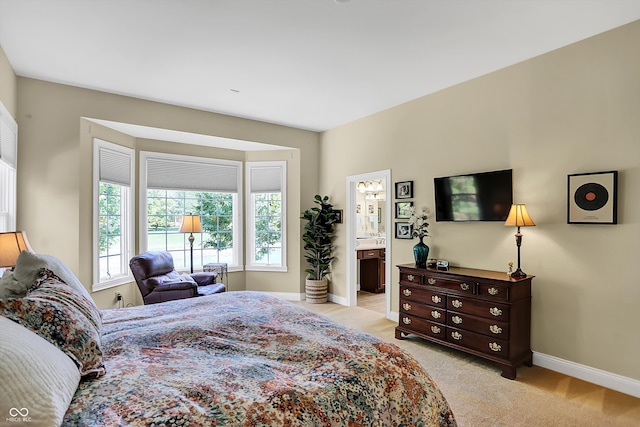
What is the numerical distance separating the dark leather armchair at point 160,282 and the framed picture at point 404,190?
267cm

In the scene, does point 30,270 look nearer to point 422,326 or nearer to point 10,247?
point 10,247

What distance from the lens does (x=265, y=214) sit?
6.11m

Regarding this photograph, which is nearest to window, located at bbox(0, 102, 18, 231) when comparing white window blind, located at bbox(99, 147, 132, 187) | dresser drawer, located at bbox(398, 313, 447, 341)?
white window blind, located at bbox(99, 147, 132, 187)

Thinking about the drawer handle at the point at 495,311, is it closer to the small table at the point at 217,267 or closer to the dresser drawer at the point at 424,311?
the dresser drawer at the point at 424,311

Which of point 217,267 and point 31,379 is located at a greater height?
point 31,379

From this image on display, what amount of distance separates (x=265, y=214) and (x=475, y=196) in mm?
3567

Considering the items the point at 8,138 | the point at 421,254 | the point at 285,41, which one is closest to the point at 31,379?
the point at 285,41

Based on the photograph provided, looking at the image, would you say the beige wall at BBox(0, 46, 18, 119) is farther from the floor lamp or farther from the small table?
the small table

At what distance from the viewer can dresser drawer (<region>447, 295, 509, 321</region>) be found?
3105 mm

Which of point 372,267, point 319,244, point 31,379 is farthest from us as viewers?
point 372,267

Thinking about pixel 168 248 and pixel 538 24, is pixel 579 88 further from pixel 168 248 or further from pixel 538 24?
pixel 168 248

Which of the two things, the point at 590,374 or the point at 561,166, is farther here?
the point at 561,166

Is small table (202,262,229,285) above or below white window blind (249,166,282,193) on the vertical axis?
below

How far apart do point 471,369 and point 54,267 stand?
333cm
